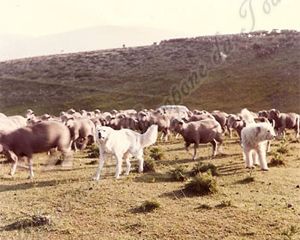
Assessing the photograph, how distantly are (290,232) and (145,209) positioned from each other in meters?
4.10

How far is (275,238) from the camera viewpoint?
40.3 feet

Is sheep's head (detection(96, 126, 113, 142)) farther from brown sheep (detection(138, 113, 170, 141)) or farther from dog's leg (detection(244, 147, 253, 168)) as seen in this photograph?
brown sheep (detection(138, 113, 170, 141))

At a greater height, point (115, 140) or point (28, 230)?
point (115, 140)

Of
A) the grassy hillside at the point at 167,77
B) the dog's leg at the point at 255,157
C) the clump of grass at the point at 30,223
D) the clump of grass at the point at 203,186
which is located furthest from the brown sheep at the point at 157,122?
the grassy hillside at the point at 167,77

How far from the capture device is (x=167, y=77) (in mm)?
79250

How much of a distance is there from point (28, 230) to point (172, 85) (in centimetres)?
6343

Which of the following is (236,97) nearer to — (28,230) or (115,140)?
(115,140)

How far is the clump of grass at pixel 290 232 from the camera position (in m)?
12.2

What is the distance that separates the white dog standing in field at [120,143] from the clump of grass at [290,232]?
7.19 meters

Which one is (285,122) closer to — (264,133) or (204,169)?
(264,133)

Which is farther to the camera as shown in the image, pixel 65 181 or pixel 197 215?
pixel 65 181

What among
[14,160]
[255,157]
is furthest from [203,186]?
[14,160]

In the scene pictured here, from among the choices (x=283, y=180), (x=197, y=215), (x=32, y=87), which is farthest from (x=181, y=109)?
(x=32, y=87)

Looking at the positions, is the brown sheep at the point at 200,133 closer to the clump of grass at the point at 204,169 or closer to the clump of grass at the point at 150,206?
the clump of grass at the point at 204,169
